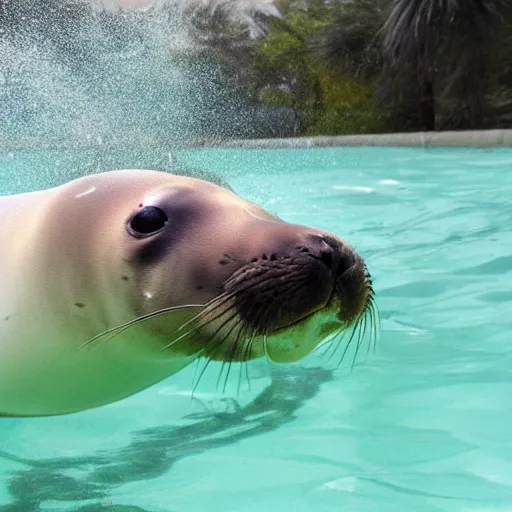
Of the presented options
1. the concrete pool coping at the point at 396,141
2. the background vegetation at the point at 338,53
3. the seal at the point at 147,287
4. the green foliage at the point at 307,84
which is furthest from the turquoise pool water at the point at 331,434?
the green foliage at the point at 307,84

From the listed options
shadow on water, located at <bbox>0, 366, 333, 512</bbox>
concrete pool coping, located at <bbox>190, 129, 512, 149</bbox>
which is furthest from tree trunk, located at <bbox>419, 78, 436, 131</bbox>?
shadow on water, located at <bbox>0, 366, 333, 512</bbox>

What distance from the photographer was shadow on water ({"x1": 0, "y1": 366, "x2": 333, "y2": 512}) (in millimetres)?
2209

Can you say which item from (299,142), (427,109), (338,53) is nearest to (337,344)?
(299,142)

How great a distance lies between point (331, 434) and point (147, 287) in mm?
686

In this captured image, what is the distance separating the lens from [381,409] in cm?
264

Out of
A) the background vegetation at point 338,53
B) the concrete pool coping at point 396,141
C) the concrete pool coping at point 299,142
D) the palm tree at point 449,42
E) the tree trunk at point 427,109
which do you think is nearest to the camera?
the concrete pool coping at point 299,142

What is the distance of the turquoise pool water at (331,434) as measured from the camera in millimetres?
2104

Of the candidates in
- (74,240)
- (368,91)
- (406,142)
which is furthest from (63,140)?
(74,240)

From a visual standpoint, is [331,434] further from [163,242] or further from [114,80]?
[114,80]

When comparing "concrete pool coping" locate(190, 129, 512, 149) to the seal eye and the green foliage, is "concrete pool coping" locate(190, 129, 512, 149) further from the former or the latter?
the seal eye

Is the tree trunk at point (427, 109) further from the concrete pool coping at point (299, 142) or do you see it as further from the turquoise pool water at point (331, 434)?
the turquoise pool water at point (331, 434)

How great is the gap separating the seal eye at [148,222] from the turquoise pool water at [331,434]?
1.95ft

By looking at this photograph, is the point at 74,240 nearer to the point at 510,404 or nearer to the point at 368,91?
the point at 510,404

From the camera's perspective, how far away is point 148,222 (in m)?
2.17
